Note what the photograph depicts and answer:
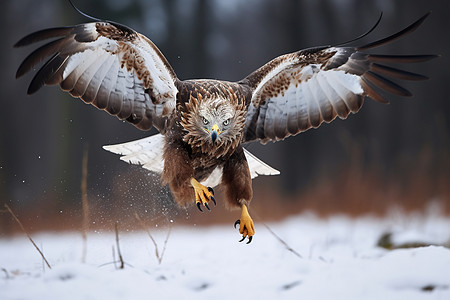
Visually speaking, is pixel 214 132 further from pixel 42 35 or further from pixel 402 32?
pixel 402 32

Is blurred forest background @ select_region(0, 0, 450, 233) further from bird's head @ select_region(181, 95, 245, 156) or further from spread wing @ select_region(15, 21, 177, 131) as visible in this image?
bird's head @ select_region(181, 95, 245, 156)

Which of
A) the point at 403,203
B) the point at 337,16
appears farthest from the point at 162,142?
the point at 337,16

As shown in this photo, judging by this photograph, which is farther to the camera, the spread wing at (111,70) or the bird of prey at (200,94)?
the bird of prey at (200,94)

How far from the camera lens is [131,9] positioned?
10.4 metres

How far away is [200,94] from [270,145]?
9.01 metres

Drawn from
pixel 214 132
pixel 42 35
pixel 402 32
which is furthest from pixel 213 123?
pixel 402 32

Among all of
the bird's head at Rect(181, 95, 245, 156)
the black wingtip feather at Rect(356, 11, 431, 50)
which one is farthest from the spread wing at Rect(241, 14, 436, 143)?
the bird's head at Rect(181, 95, 245, 156)

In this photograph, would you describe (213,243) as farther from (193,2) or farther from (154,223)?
(193,2)

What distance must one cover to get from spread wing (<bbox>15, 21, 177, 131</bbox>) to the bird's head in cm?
34

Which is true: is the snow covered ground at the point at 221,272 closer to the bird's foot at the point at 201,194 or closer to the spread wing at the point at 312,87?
the bird's foot at the point at 201,194

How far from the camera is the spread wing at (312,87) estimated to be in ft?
13.5

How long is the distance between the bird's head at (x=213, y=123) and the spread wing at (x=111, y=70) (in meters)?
0.34

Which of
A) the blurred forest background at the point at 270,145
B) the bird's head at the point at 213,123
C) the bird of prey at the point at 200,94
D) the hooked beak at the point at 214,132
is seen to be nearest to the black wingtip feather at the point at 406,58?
the bird of prey at the point at 200,94

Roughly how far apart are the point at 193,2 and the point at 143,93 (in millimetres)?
7774
